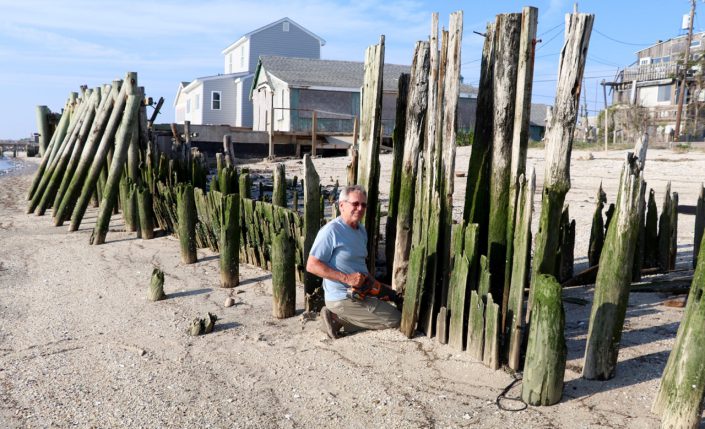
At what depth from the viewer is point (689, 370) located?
3.31 metres

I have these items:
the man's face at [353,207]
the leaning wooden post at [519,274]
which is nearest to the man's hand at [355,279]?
the man's face at [353,207]

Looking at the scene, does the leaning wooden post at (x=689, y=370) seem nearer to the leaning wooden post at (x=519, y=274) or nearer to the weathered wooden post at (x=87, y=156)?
the leaning wooden post at (x=519, y=274)

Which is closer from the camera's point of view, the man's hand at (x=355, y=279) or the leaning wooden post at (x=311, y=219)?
the man's hand at (x=355, y=279)

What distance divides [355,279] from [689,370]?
2.40 m

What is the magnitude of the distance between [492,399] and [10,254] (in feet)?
22.8

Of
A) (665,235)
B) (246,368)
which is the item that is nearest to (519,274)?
(246,368)

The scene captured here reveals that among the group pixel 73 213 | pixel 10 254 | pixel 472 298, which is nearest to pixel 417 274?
pixel 472 298

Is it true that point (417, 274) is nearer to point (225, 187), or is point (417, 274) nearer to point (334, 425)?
point (334, 425)

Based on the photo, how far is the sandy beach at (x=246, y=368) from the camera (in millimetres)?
3805

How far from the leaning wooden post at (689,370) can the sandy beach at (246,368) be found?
7.9 inches

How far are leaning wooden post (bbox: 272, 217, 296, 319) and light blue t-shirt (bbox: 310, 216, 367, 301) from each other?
0.45 metres

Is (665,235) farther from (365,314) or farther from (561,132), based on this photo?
(365,314)

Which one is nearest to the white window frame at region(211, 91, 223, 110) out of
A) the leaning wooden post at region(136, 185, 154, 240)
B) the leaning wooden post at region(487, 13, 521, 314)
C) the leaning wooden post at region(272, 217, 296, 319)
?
the leaning wooden post at region(136, 185, 154, 240)

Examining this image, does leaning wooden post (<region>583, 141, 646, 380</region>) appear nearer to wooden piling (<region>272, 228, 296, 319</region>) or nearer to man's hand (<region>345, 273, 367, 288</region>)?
man's hand (<region>345, 273, 367, 288</region>)
